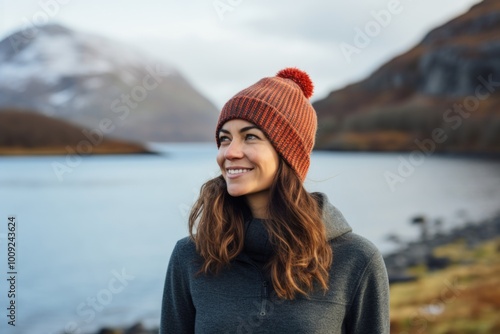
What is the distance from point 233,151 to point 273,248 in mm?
254

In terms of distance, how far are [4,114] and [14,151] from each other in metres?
0.81

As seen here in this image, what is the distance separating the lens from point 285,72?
1.50 m

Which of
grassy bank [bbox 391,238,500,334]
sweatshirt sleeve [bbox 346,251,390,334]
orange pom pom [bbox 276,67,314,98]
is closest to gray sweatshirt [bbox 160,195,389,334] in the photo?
sweatshirt sleeve [bbox 346,251,390,334]

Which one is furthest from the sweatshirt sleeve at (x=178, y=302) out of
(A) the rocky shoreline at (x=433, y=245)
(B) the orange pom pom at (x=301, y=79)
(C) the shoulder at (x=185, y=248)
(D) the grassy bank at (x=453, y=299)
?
(A) the rocky shoreline at (x=433, y=245)

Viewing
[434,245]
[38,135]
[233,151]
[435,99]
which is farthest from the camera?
[434,245]

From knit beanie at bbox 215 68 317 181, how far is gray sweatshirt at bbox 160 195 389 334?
16 centimetres

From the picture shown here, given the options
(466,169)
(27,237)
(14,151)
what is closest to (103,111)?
(14,151)

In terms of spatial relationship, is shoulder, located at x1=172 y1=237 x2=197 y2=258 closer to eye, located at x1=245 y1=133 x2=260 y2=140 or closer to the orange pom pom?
eye, located at x1=245 y1=133 x2=260 y2=140

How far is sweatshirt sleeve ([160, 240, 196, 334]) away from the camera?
139 centimetres

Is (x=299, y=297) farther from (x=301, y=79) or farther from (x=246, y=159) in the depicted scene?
(x=301, y=79)

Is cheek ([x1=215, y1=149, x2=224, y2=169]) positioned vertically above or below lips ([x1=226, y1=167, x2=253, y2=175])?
above

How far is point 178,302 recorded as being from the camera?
54.8 inches

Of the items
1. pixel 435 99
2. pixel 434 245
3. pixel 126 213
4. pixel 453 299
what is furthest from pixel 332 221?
pixel 126 213

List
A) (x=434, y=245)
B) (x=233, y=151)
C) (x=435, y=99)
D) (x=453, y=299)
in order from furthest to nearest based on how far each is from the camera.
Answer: (x=434, y=245) < (x=435, y=99) < (x=453, y=299) < (x=233, y=151)
